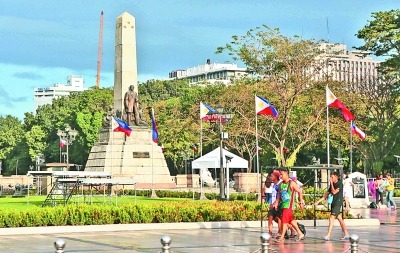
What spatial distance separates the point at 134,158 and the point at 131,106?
3.52 m

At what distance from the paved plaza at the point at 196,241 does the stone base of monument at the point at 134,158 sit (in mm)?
27680

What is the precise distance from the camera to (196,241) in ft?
60.3

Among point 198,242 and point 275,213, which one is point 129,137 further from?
point 198,242

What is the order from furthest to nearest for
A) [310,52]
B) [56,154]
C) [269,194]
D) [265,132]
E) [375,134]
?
[56,154] → [375,134] → [265,132] → [310,52] → [269,194]

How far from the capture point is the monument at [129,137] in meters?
50.2

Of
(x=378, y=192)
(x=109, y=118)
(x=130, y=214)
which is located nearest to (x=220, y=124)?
(x=378, y=192)

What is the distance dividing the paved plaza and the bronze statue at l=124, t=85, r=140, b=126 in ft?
92.0

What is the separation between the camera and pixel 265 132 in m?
51.9

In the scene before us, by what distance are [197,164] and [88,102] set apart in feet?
187

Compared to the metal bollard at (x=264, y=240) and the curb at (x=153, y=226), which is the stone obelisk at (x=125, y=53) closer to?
the curb at (x=153, y=226)

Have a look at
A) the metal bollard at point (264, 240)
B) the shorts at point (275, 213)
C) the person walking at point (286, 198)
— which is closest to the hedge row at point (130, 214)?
the shorts at point (275, 213)

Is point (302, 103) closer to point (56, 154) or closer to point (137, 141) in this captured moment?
point (137, 141)

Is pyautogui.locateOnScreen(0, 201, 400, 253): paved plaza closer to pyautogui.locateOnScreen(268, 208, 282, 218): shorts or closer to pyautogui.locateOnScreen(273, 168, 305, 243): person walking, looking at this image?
pyautogui.locateOnScreen(273, 168, 305, 243): person walking

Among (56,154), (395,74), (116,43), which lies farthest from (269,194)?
(56,154)
